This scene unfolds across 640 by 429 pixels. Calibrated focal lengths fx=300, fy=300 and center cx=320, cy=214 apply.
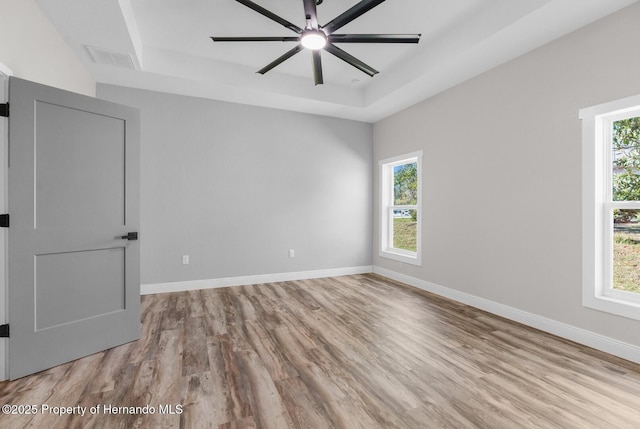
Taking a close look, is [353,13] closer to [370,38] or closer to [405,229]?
[370,38]

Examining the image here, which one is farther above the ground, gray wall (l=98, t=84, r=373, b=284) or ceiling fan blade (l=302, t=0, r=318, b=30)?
ceiling fan blade (l=302, t=0, r=318, b=30)

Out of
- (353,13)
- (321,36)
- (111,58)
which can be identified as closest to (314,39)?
(321,36)

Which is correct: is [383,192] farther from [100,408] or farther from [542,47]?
[100,408]

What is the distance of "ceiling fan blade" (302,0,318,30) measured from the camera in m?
2.19

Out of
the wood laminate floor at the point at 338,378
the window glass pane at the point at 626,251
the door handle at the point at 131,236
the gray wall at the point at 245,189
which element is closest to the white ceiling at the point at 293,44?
the gray wall at the point at 245,189

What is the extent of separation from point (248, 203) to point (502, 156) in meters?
3.48

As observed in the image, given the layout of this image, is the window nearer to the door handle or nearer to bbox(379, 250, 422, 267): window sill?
bbox(379, 250, 422, 267): window sill

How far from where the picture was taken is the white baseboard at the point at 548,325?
93.9 inches

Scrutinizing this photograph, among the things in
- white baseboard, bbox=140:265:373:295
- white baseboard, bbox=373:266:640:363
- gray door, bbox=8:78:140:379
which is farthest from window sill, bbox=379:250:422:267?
gray door, bbox=8:78:140:379

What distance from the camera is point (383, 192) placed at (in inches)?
215

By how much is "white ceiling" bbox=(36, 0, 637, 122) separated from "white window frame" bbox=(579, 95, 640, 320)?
92cm

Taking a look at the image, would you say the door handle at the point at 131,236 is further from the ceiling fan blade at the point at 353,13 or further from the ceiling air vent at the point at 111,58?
the ceiling fan blade at the point at 353,13

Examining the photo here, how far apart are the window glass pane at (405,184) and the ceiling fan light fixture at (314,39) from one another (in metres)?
2.81

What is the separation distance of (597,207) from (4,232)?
458 centimetres
